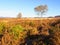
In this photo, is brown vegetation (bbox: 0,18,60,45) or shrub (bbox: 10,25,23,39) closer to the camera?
brown vegetation (bbox: 0,18,60,45)

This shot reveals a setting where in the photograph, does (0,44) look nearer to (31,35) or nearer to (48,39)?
(31,35)

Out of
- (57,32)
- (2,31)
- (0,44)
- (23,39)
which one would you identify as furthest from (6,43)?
(57,32)

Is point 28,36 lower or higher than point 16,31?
lower

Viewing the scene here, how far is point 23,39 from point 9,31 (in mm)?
2131

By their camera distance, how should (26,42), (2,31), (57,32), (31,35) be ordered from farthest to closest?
(2,31), (31,35), (26,42), (57,32)

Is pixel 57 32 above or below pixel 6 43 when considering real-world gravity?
above

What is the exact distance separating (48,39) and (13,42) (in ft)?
12.0

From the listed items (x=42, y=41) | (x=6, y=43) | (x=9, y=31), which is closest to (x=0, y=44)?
(x=6, y=43)

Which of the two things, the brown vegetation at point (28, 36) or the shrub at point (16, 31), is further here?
the shrub at point (16, 31)

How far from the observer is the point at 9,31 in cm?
1952

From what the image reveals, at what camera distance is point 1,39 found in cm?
1842

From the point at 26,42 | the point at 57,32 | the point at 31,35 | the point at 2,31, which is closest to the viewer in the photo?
the point at 57,32

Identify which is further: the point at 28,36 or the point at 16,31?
the point at 16,31

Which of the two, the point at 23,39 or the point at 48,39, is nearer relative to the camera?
the point at 48,39
